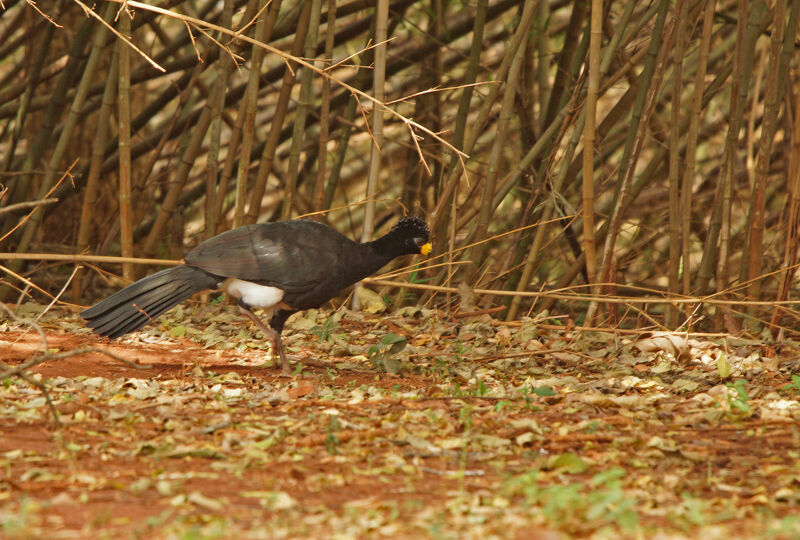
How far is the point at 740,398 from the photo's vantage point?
3447 millimetres

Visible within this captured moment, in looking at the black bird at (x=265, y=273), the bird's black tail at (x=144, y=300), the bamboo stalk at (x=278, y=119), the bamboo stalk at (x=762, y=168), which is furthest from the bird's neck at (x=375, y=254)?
the bamboo stalk at (x=762, y=168)

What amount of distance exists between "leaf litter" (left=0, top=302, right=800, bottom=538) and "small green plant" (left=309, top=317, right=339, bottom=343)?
24mm

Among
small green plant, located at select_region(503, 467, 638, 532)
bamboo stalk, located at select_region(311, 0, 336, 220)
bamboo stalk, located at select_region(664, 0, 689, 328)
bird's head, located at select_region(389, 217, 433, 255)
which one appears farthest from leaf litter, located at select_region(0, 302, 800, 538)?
bamboo stalk, located at select_region(311, 0, 336, 220)

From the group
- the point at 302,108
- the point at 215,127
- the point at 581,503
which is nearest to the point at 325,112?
the point at 302,108

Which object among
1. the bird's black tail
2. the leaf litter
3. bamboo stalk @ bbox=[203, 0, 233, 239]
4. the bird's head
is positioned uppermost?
bamboo stalk @ bbox=[203, 0, 233, 239]

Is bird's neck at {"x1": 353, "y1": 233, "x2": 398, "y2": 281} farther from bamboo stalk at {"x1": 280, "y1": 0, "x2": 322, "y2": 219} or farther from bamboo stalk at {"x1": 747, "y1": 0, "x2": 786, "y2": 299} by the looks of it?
bamboo stalk at {"x1": 747, "y1": 0, "x2": 786, "y2": 299}

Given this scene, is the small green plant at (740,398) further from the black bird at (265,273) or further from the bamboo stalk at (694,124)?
the black bird at (265,273)

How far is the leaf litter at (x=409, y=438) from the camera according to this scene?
7.22 feet

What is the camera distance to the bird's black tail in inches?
159

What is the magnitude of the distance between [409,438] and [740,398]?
134cm

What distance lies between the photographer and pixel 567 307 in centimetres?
637

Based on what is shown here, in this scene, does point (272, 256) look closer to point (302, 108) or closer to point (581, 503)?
point (302, 108)

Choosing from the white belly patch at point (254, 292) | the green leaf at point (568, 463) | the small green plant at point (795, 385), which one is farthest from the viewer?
the white belly patch at point (254, 292)

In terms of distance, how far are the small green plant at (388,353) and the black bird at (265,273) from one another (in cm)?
39
